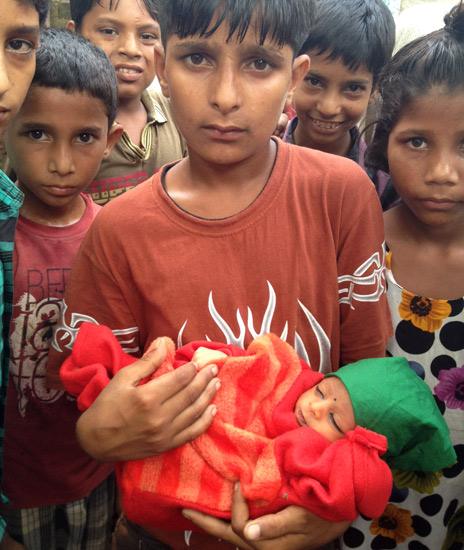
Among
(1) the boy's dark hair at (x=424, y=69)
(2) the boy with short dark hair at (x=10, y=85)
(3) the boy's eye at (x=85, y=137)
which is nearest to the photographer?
(2) the boy with short dark hair at (x=10, y=85)

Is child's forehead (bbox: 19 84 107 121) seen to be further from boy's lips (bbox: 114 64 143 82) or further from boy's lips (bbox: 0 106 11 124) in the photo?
boy's lips (bbox: 114 64 143 82)

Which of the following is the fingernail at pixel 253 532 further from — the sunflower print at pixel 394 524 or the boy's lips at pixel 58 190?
the boy's lips at pixel 58 190

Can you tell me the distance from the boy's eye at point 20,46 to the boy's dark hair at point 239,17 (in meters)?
0.42

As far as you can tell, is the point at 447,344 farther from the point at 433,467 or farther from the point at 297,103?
the point at 297,103

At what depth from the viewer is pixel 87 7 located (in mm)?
2691

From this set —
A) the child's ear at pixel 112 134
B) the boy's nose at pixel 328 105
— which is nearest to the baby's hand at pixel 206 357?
the child's ear at pixel 112 134

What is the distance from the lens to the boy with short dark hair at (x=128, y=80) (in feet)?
8.46

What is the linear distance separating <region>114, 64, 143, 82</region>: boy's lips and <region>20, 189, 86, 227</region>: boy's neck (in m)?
1.06

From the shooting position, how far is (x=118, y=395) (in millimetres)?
1254

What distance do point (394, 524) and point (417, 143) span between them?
1.25 metres

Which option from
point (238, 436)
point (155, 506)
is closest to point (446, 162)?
point (238, 436)

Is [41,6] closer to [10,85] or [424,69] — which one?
[10,85]

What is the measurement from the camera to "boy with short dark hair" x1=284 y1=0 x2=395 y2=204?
2.42 metres

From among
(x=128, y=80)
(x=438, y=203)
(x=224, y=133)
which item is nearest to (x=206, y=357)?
(x=224, y=133)
